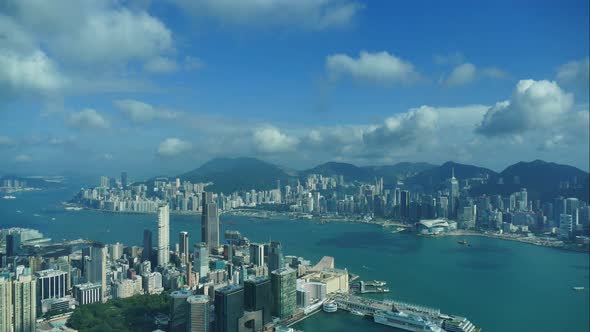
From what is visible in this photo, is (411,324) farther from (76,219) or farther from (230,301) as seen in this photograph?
(76,219)

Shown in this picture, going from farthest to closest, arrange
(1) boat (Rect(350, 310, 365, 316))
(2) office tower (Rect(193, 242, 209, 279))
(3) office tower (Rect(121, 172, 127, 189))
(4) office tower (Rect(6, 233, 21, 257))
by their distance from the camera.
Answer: (3) office tower (Rect(121, 172, 127, 189)) → (4) office tower (Rect(6, 233, 21, 257)) → (2) office tower (Rect(193, 242, 209, 279)) → (1) boat (Rect(350, 310, 365, 316))

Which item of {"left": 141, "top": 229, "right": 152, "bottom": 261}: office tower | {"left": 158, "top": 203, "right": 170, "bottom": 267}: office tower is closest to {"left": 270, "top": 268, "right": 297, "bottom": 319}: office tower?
{"left": 158, "top": 203, "right": 170, "bottom": 267}: office tower

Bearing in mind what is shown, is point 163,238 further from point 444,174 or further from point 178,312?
point 444,174

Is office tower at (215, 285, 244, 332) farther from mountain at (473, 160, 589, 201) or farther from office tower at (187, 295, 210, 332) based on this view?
mountain at (473, 160, 589, 201)

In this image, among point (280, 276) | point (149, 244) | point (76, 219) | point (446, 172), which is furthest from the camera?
point (446, 172)

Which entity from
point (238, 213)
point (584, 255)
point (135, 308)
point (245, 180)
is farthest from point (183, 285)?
point (245, 180)

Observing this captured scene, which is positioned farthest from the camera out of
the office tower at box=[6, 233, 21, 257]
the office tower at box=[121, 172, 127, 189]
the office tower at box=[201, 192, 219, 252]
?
the office tower at box=[121, 172, 127, 189]
